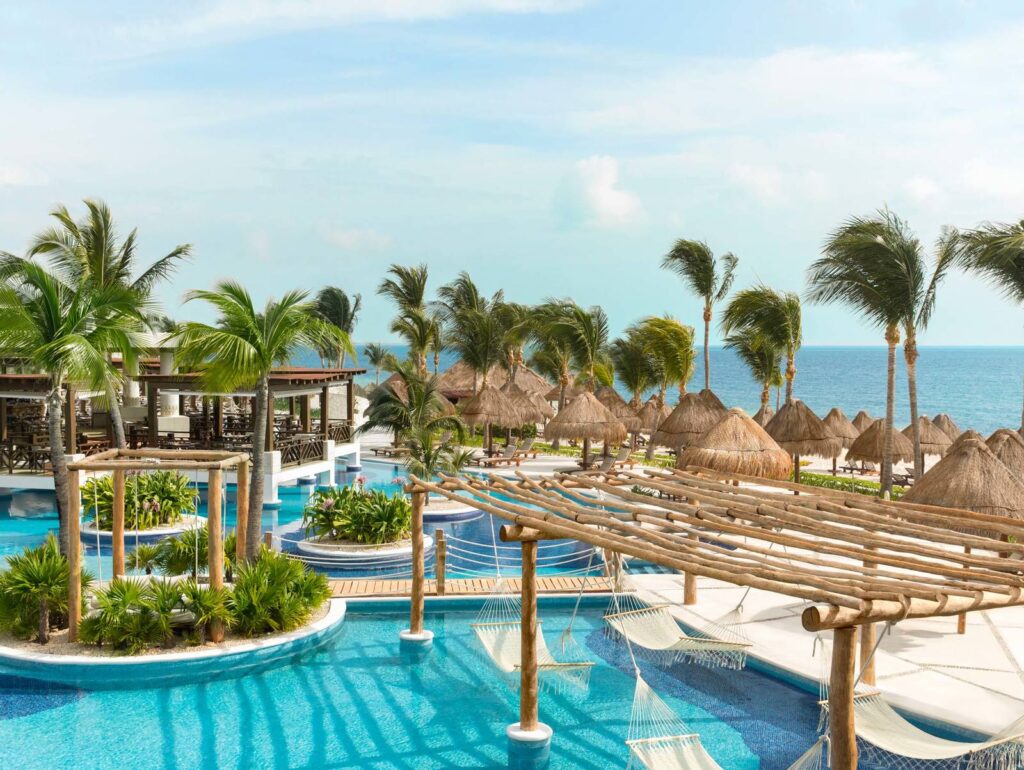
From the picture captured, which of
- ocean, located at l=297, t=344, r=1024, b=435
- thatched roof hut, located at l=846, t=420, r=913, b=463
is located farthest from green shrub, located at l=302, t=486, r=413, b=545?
ocean, located at l=297, t=344, r=1024, b=435

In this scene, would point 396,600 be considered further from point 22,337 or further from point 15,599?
point 22,337

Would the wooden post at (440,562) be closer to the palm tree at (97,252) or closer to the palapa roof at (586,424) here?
the palm tree at (97,252)

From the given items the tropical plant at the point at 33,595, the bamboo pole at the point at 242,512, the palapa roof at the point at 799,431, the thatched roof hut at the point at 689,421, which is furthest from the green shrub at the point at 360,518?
the palapa roof at the point at 799,431

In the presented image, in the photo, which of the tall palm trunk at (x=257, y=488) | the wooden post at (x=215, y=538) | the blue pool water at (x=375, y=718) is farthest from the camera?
the tall palm trunk at (x=257, y=488)

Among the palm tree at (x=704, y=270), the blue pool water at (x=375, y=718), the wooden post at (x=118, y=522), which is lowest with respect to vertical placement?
the blue pool water at (x=375, y=718)

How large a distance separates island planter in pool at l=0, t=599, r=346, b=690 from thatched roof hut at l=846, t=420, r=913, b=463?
1493 cm

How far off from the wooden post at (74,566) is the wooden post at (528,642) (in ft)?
15.5

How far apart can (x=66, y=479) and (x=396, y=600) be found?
4096 mm

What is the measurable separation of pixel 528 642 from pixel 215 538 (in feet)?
11.7

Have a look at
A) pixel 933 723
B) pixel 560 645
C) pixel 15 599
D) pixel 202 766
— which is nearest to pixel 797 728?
pixel 933 723

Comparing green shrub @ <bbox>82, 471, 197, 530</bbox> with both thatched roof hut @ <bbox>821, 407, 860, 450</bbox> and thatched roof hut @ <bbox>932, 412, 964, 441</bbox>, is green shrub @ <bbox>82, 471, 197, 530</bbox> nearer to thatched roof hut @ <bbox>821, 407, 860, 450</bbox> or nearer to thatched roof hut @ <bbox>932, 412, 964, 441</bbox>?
thatched roof hut @ <bbox>821, 407, 860, 450</bbox>

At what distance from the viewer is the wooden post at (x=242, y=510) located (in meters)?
10.2

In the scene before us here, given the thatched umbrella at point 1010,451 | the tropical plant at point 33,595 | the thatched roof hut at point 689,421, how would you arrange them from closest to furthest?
the tropical plant at point 33,595 < the thatched umbrella at point 1010,451 < the thatched roof hut at point 689,421

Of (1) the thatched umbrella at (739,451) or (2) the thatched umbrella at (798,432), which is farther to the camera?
(2) the thatched umbrella at (798,432)
